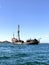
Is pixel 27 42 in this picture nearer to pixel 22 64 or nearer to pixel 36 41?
pixel 36 41

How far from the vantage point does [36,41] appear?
5605 inches

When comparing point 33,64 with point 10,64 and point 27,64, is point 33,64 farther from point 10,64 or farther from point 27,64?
point 10,64

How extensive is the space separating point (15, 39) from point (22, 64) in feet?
416

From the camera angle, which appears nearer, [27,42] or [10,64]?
[10,64]

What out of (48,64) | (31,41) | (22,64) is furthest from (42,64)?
(31,41)

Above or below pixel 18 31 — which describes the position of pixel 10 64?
below

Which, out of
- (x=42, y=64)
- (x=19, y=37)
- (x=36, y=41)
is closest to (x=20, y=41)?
(x=19, y=37)

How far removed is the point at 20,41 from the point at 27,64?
4866 inches

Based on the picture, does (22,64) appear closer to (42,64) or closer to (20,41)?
(42,64)

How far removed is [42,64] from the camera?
74.3 ft

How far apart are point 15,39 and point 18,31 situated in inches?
374

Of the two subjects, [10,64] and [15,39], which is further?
[15,39]

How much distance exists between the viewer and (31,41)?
141 meters

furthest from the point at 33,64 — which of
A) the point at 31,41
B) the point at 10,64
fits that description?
the point at 31,41
